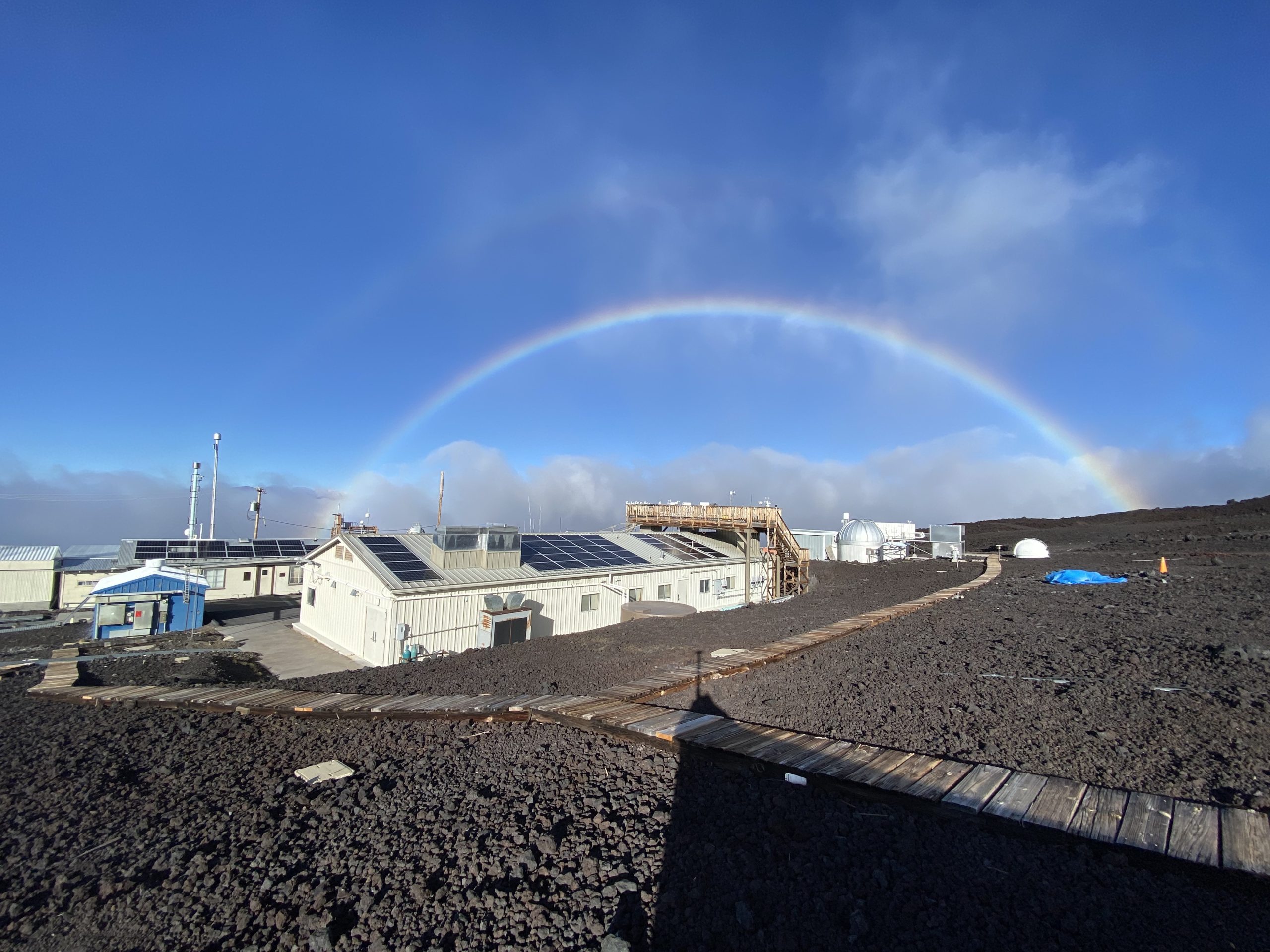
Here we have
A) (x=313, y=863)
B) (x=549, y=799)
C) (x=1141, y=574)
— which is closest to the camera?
(x=313, y=863)

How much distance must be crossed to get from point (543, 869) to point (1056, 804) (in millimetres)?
3445

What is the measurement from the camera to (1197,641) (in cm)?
873

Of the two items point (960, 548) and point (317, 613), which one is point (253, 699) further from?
point (960, 548)

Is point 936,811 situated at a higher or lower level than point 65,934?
higher

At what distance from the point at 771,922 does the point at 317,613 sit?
28089 millimetres

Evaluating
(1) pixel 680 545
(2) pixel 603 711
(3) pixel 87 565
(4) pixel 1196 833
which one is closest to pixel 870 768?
(4) pixel 1196 833

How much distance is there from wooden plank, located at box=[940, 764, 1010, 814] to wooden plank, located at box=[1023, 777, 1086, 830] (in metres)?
0.25

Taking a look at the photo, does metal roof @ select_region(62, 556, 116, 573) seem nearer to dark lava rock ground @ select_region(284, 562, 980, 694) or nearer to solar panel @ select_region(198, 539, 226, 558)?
solar panel @ select_region(198, 539, 226, 558)

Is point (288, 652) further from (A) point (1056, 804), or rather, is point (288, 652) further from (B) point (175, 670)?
(A) point (1056, 804)

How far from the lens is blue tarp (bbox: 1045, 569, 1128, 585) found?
1773 cm

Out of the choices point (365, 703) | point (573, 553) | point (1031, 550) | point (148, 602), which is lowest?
point (148, 602)

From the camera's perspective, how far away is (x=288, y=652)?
75.9 feet

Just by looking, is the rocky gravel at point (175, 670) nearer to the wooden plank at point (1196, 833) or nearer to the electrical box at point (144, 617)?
the electrical box at point (144, 617)

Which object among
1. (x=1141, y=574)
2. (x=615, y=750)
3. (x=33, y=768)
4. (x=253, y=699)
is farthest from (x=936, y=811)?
(x=1141, y=574)
